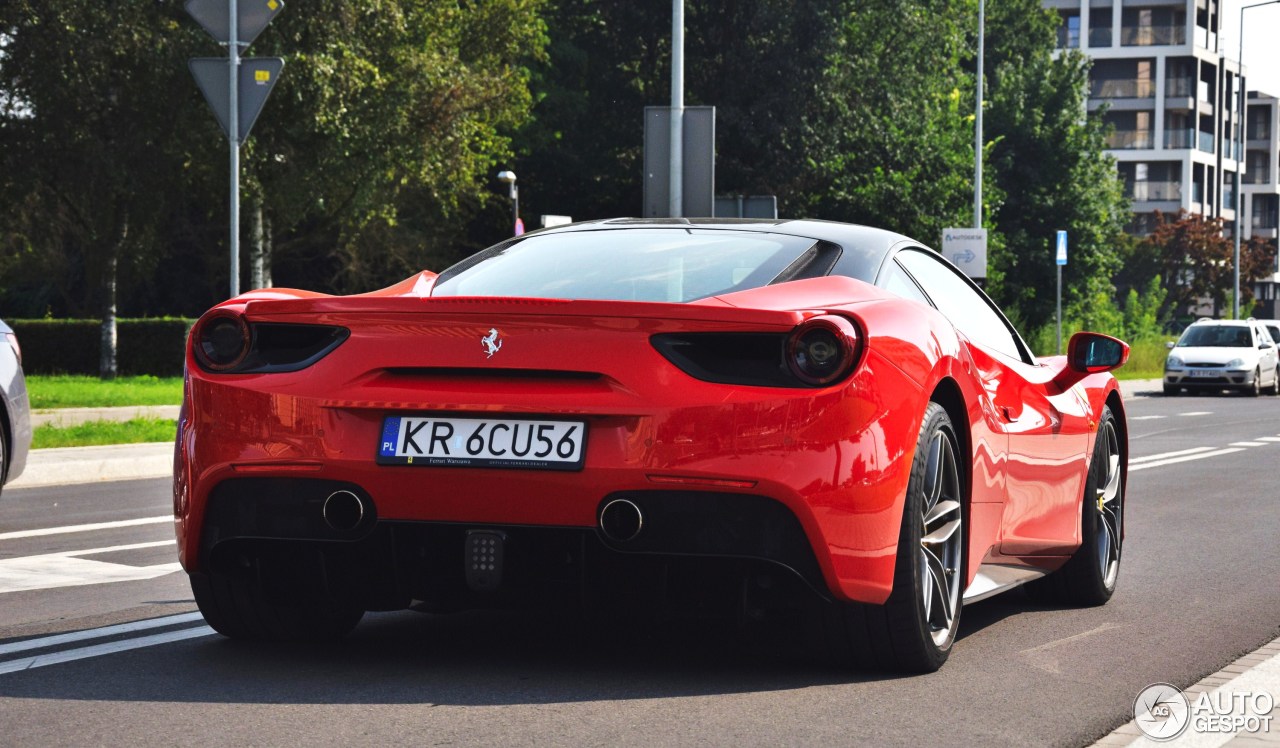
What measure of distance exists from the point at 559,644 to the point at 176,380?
29.6m

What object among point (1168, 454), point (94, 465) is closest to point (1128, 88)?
point (1168, 454)

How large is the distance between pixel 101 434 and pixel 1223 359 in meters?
25.9

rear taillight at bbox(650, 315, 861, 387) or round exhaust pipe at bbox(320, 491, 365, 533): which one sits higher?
rear taillight at bbox(650, 315, 861, 387)

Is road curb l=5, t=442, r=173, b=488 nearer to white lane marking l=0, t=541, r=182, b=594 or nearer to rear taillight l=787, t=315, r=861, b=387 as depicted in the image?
white lane marking l=0, t=541, r=182, b=594

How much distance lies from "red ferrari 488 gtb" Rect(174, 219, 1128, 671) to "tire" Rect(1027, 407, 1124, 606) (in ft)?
5.34

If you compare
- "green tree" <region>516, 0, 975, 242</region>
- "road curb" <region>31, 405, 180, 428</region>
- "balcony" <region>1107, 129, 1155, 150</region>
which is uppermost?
"balcony" <region>1107, 129, 1155, 150</region>

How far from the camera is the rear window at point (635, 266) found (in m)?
5.31

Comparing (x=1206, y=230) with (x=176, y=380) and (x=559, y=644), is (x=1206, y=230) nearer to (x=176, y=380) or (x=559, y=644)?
(x=176, y=380)

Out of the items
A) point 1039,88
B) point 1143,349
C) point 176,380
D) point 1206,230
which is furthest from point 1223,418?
point 1206,230

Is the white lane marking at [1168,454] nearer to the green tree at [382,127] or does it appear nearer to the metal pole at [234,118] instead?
the metal pole at [234,118]

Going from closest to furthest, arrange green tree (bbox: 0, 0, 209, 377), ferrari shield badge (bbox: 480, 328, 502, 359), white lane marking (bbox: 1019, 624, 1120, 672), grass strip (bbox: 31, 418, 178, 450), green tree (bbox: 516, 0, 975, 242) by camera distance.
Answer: ferrari shield badge (bbox: 480, 328, 502, 359) → white lane marking (bbox: 1019, 624, 1120, 672) → grass strip (bbox: 31, 418, 178, 450) → green tree (bbox: 0, 0, 209, 377) → green tree (bbox: 516, 0, 975, 242)

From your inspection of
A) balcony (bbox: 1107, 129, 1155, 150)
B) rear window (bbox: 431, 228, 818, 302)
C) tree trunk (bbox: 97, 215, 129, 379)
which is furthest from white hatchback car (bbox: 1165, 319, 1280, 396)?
balcony (bbox: 1107, 129, 1155, 150)

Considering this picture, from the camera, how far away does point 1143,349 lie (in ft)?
155

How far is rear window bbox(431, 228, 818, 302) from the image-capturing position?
5309 mm
